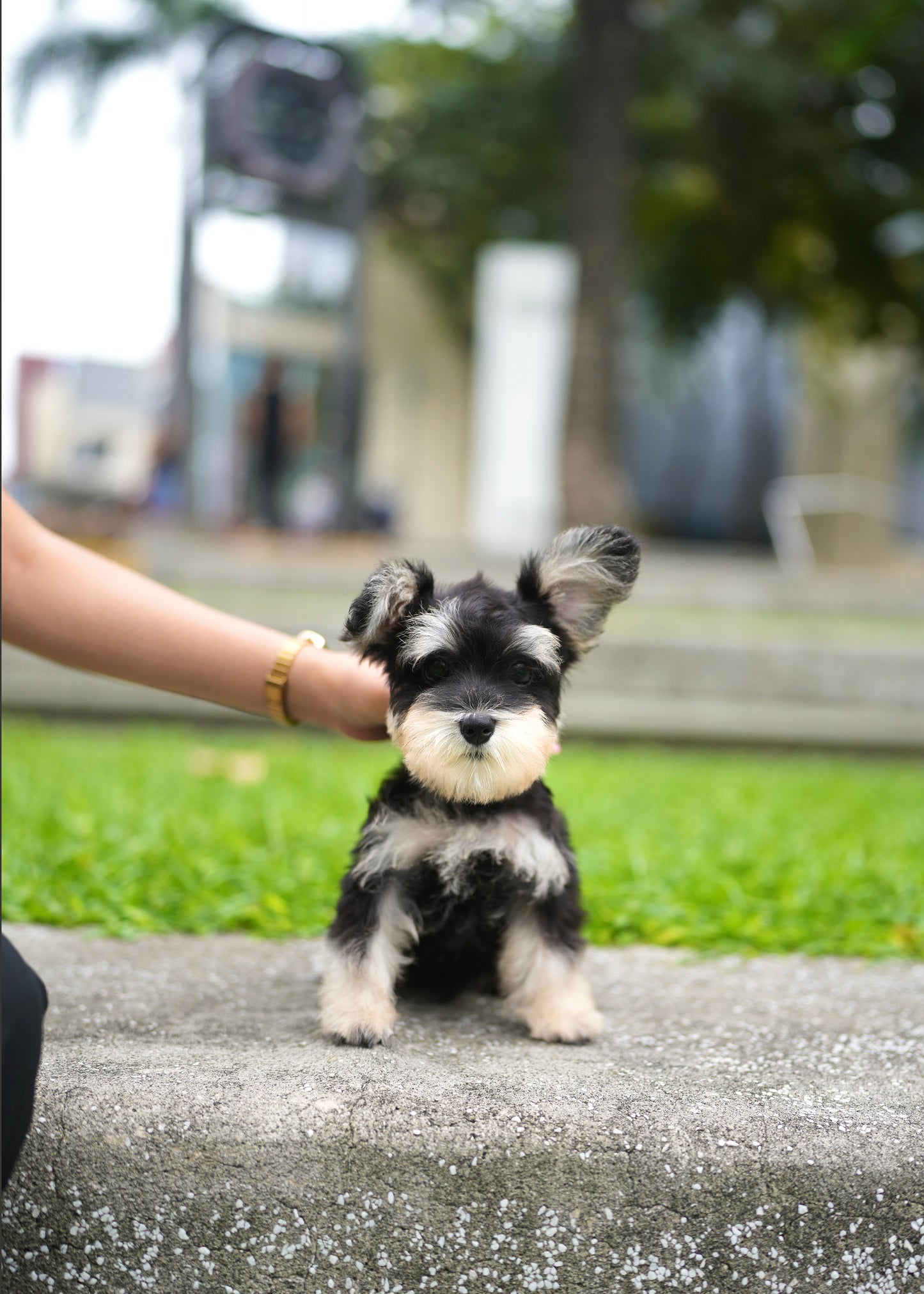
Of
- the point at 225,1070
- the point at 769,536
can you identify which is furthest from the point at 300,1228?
the point at 769,536

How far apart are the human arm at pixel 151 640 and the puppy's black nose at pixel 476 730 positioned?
377 millimetres

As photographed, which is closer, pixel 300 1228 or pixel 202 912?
pixel 300 1228

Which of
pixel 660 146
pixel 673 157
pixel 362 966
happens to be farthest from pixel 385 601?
pixel 673 157

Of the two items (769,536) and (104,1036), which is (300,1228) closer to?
(104,1036)

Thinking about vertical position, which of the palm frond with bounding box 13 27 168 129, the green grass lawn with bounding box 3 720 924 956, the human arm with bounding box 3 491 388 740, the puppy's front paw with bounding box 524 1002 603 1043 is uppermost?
the palm frond with bounding box 13 27 168 129

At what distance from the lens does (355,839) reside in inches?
177

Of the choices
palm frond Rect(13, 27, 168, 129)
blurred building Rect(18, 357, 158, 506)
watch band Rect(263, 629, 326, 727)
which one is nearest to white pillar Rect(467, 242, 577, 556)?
palm frond Rect(13, 27, 168, 129)

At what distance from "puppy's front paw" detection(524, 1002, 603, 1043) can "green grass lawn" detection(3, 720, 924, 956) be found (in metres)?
0.95

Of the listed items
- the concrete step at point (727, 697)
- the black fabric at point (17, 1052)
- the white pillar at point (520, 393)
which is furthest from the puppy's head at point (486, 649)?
the white pillar at point (520, 393)

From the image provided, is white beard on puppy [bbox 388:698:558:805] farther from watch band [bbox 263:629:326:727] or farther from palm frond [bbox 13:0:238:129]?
palm frond [bbox 13:0:238:129]

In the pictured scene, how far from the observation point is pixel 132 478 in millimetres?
21188

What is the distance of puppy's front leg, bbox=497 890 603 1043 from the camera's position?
2.53m

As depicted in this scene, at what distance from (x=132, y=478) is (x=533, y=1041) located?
65.8 feet

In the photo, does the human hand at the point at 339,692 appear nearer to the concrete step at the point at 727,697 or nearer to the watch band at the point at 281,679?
the watch band at the point at 281,679
